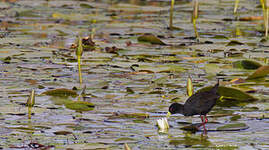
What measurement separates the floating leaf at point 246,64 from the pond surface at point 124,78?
9cm

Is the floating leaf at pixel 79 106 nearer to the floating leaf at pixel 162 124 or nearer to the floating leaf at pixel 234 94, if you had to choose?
the floating leaf at pixel 162 124

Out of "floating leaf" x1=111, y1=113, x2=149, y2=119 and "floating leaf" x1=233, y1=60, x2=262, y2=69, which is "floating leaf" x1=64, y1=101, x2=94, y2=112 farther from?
"floating leaf" x1=233, y1=60, x2=262, y2=69

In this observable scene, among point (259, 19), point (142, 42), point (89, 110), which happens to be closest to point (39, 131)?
point (89, 110)

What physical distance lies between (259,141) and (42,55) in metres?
3.21

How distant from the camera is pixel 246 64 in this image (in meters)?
5.61

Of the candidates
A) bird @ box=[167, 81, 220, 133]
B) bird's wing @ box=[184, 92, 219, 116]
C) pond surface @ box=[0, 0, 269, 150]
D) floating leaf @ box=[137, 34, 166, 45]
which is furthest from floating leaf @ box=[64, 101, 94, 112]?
floating leaf @ box=[137, 34, 166, 45]

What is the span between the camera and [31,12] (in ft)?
34.6

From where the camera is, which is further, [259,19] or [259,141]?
[259,19]

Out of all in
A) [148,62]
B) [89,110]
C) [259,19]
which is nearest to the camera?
[89,110]

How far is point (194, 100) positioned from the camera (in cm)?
387

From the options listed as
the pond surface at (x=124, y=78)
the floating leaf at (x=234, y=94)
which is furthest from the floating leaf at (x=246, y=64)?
the floating leaf at (x=234, y=94)

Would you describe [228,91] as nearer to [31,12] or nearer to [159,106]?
[159,106]

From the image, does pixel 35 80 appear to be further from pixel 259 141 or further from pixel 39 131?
pixel 259 141

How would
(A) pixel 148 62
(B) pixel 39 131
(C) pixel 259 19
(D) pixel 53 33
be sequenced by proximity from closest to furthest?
(B) pixel 39 131 < (A) pixel 148 62 < (D) pixel 53 33 < (C) pixel 259 19
